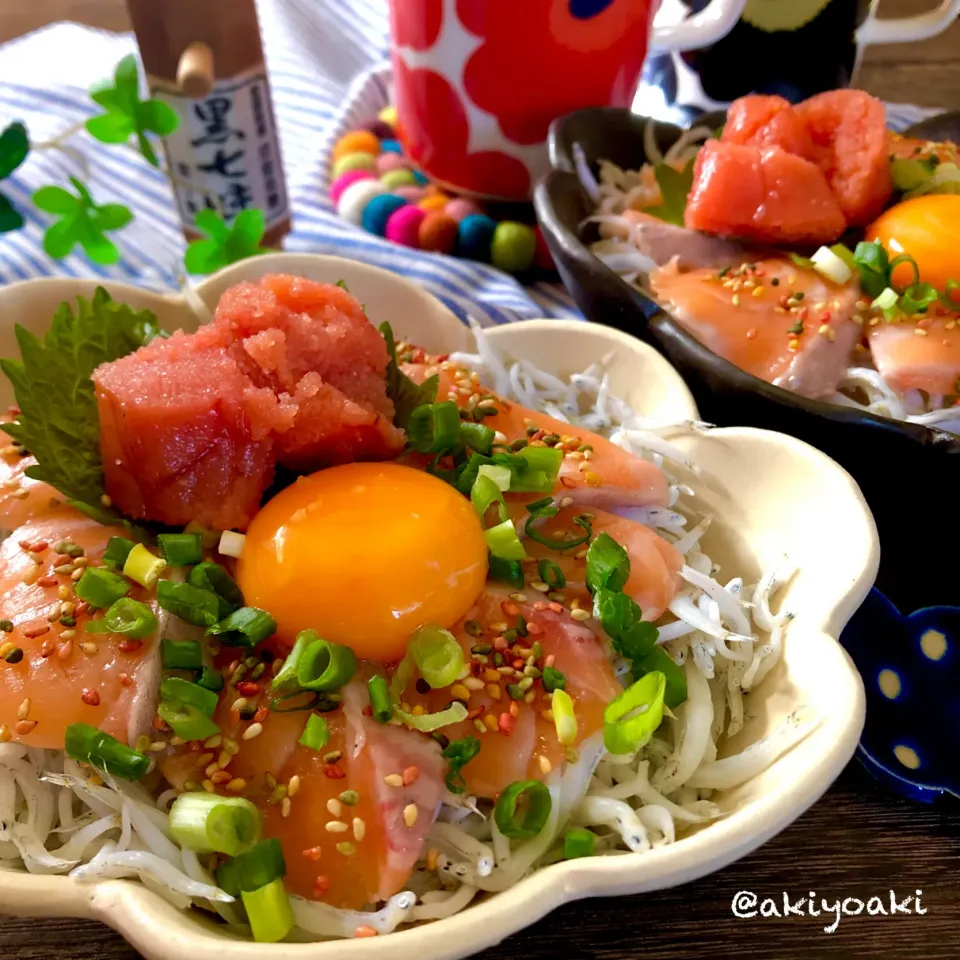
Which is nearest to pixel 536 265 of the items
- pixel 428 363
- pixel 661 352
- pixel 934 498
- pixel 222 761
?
pixel 661 352

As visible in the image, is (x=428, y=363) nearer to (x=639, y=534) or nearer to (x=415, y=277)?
(x=639, y=534)

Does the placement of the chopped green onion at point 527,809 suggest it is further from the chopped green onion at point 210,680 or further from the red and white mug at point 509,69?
the red and white mug at point 509,69

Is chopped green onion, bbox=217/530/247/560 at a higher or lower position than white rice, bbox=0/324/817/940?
higher

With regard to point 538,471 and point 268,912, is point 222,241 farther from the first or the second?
point 268,912

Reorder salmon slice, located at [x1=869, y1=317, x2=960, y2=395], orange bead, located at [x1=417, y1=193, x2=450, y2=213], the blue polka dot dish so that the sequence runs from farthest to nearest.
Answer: orange bead, located at [x1=417, y1=193, x2=450, y2=213] → salmon slice, located at [x1=869, y1=317, x2=960, y2=395] → the blue polka dot dish

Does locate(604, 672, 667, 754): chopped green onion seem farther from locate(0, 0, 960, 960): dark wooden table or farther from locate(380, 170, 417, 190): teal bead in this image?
locate(380, 170, 417, 190): teal bead

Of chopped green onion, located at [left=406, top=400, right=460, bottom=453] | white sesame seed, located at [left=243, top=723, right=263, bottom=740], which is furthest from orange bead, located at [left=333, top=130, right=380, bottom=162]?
white sesame seed, located at [left=243, top=723, right=263, bottom=740]
